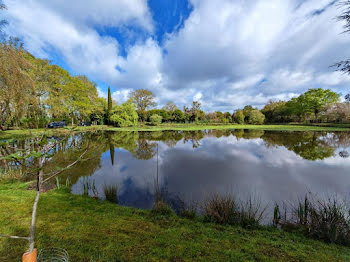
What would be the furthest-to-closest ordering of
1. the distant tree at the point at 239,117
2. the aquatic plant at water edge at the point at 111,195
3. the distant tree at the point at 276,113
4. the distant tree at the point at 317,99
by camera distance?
the distant tree at the point at 239,117
the distant tree at the point at 276,113
the distant tree at the point at 317,99
the aquatic plant at water edge at the point at 111,195

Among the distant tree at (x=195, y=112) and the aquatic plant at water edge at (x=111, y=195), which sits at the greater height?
the distant tree at (x=195, y=112)

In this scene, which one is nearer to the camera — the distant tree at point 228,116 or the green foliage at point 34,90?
the green foliage at point 34,90

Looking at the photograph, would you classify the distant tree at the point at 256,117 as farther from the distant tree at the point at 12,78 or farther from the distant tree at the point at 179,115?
the distant tree at the point at 12,78

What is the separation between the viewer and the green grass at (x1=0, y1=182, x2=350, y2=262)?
238cm

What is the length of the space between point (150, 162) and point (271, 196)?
6160 millimetres

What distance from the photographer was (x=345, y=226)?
10.5ft

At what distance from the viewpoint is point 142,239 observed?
107 inches

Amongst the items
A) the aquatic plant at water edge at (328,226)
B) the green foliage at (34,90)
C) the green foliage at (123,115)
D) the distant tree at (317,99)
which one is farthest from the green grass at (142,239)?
the distant tree at (317,99)

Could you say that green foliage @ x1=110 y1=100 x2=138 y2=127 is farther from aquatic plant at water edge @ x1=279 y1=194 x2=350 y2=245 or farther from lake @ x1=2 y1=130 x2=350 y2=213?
aquatic plant at water edge @ x1=279 y1=194 x2=350 y2=245

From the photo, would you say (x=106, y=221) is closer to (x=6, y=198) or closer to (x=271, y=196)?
(x=6, y=198)

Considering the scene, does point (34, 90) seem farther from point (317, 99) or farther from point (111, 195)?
point (317, 99)

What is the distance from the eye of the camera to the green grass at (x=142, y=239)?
2.38 meters

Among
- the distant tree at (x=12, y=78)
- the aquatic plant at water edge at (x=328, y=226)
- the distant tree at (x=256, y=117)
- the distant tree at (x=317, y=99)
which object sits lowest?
the aquatic plant at water edge at (x=328, y=226)

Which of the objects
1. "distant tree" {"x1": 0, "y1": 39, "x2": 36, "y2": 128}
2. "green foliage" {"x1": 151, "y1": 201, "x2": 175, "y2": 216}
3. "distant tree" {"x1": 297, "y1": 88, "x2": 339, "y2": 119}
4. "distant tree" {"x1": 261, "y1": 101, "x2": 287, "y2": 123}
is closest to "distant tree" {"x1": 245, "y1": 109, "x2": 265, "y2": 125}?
"distant tree" {"x1": 261, "y1": 101, "x2": 287, "y2": 123}
